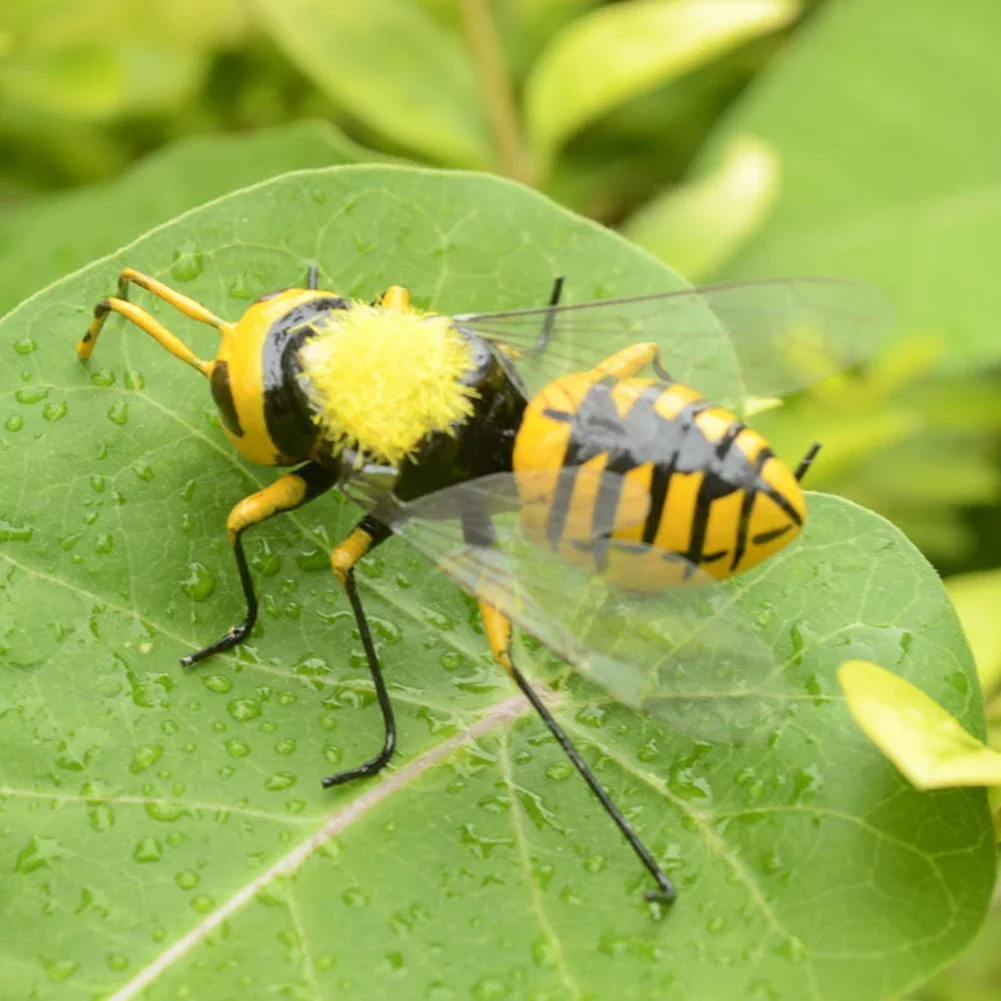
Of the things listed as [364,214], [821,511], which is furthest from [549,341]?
[821,511]

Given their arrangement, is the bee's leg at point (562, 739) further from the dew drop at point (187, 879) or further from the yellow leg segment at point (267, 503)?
the dew drop at point (187, 879)

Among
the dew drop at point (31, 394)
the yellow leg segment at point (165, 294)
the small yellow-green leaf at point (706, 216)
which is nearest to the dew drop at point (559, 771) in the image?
the yellow leg segment at point (165, 294)

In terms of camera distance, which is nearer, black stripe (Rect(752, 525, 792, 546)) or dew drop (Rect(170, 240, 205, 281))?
black stripe (Rect(752, 525, 792, 546))

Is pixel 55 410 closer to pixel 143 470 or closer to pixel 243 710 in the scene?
pixel 143 470

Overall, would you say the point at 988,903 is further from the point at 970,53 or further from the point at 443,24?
the point at 970,53

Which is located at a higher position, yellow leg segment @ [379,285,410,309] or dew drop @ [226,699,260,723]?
yellow leg segment @ [379,285,410,309]

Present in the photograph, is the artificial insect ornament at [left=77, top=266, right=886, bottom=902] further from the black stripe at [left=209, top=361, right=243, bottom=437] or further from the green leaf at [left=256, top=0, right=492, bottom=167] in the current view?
the green leaf at [left=256, top=0, right=492, bottom=167]

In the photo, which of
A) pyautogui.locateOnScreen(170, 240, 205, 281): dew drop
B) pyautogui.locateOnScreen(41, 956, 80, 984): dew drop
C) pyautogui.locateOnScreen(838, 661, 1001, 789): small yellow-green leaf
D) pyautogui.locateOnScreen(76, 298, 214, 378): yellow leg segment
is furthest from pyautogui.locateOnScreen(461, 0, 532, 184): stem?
pyautogui.locateOnScreen(41, 956, 80, 984): dew drop
